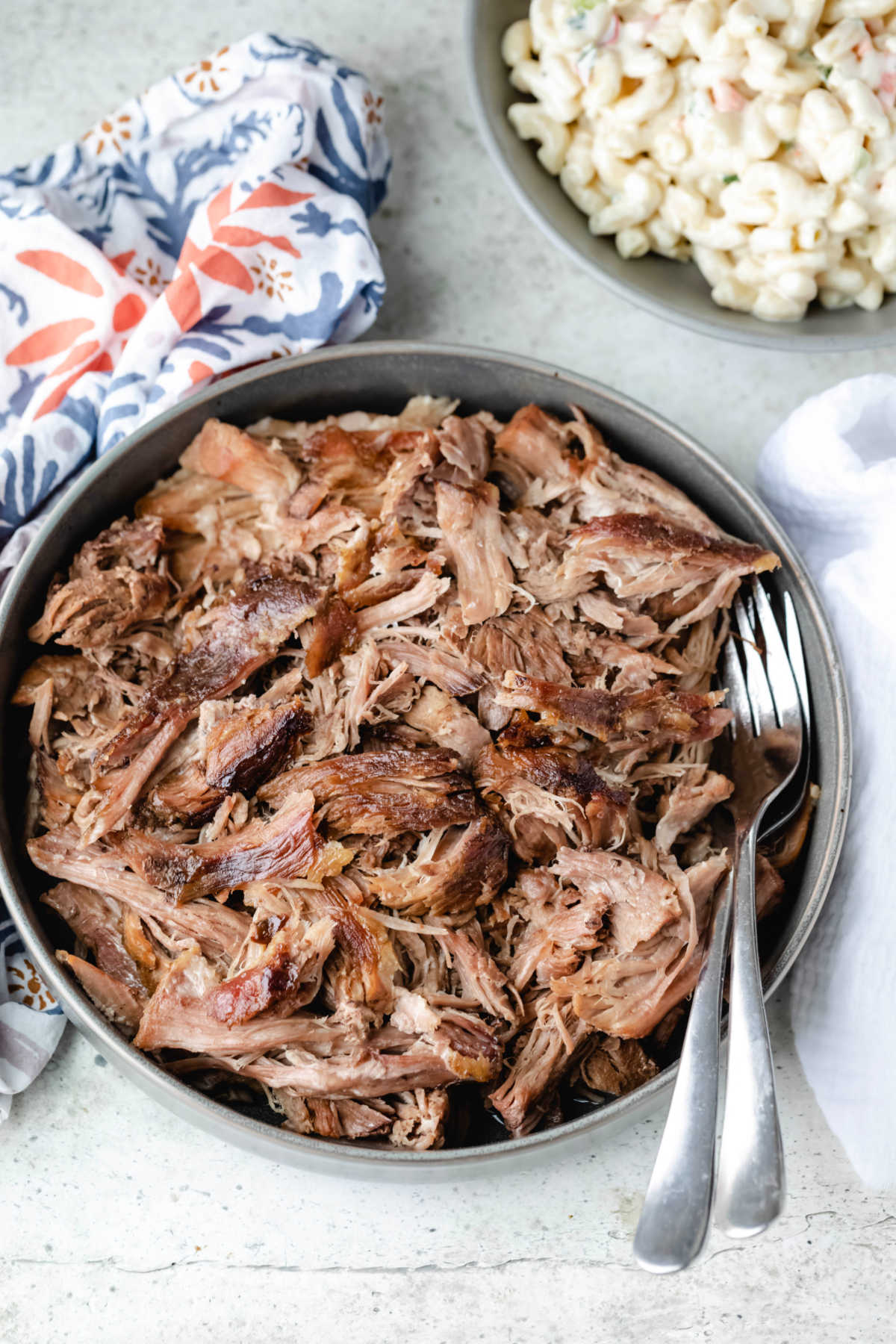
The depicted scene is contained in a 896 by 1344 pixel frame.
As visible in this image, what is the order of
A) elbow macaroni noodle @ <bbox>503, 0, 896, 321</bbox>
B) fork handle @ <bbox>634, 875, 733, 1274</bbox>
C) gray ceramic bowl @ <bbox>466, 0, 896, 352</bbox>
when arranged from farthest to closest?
1. gray ceramic bowl @ <bbox>466, 0, 896, 352</bbox>
2. elbow macaroni noodle @ <bbox>503, 0, 896, 321</bbox>
3. fork handle @ <bbox>634, 875, 733, 1274</bbox>

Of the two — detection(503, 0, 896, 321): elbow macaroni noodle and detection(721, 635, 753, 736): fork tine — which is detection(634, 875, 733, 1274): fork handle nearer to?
detection(721, 635, 753, 736): fork tine

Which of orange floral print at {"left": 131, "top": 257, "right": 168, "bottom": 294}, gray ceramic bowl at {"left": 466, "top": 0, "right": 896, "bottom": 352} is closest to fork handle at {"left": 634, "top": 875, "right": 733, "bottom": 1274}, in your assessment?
gray ceramic bowl at {"left": 466, "top": 0, "right": 896, "bottom": 352}

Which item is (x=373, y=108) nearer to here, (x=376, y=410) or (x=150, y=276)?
(x=150, y=276)

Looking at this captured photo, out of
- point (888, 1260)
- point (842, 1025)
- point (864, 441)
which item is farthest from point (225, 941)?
point (864, 441)

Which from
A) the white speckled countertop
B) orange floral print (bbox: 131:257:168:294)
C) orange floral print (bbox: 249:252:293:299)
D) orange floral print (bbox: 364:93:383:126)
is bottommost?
the white speckled countertop

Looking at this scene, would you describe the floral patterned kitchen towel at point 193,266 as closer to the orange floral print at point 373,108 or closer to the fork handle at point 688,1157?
the orange floral print at point 373,108

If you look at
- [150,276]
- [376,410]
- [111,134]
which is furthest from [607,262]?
[111,134]

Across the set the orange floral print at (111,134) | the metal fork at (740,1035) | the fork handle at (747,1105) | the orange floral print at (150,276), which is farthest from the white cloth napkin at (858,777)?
the orange floral print at (111,134)
